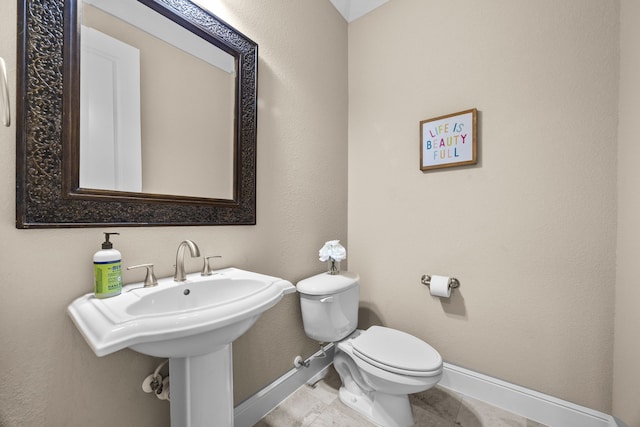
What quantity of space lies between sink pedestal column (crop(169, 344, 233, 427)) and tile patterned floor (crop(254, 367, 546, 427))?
1.86ft

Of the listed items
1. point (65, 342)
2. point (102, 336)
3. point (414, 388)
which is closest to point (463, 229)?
point (414, 388)

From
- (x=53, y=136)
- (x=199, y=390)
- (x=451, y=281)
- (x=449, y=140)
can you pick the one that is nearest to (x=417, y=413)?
(x=451, y=281)

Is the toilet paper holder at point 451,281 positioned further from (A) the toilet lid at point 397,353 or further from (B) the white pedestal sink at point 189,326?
(B) the white pedestal sink at point 189,326

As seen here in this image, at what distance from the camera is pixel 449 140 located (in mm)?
1464

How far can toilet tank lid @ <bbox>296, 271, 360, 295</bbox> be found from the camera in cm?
134

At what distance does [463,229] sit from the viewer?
145 cm

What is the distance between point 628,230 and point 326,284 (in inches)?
52.2

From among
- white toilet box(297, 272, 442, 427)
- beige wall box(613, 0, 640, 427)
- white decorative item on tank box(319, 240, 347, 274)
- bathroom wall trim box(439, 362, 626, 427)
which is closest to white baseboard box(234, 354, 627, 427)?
bathroom wall trim box(439, 362, 626, 427)

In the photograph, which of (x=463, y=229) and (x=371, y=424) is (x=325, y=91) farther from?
(x=371, y=424)

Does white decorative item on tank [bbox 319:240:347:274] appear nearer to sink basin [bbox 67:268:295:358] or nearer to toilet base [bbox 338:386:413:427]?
sink basin [bbox 67:268:295:358]

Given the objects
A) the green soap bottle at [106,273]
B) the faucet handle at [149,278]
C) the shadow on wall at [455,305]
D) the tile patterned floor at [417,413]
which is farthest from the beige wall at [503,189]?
the green soap bottle at [106,273]

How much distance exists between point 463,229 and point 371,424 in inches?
44.4

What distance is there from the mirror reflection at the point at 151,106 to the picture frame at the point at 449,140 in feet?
3.67

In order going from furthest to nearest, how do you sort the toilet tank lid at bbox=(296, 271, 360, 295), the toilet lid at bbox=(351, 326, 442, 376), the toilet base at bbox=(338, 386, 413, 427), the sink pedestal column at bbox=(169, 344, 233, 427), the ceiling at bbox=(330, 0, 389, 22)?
the ceiling at bbox=(330, 0, 389, 22), the toilet tank lid at bbox=(296, 271, 360, 295), the toilet base at bbox=(338, 386, 413, 427), the toilet lid at bbox=(351, 326, 442, 376), the sink pedestal column at bbox=(169, 344, 233, 427)
